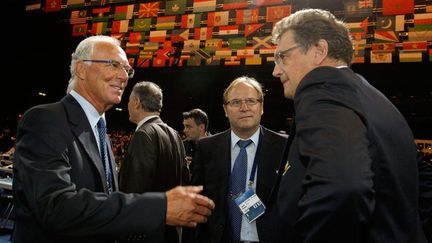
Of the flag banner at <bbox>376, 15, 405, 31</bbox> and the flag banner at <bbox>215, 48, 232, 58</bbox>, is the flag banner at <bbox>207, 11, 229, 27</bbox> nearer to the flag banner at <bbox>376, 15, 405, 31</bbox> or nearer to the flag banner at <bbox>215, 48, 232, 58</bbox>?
the flag banner at <bbox>215, 48, 232, 58</bbox>

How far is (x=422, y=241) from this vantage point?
45.9 inches

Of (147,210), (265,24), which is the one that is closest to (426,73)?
(265,24)

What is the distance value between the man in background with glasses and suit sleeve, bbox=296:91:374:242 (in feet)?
1.80

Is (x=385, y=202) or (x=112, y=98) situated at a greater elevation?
(x=112, y=98)

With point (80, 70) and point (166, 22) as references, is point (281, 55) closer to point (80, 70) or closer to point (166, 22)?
point (80, 70)

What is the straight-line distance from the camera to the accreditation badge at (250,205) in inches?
73.2

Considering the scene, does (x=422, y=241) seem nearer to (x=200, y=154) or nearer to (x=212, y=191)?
(x=212, y=191)

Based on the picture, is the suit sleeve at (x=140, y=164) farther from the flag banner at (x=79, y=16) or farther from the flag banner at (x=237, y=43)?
the flag banner at (x=79, y=16)

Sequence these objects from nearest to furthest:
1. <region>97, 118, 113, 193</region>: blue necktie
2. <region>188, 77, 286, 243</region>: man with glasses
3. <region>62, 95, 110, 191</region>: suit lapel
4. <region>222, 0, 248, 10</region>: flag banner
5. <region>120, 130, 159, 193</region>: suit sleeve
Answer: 1. <region>62, 95, 110, 191</region>: suit lapel
2. <region>97, 118, 113, 193</region>: blue necktie
3. <region>188, 77, 286, 243</region>: man with glasses
4. <region>120, 130, 159, 193</region>: suit sleeve
5. <region>222, 0, 248, 10</region>: flag banner

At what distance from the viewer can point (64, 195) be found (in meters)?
1.21

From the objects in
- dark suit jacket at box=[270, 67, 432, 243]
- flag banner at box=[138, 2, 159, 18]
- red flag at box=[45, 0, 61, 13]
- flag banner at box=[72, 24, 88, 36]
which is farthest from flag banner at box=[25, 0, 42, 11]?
dark suit jacket at box=[270, 67, 432, 243]

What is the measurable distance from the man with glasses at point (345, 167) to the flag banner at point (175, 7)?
4793 mm

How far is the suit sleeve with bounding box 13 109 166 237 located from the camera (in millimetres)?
1193

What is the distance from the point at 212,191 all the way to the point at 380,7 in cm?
407
